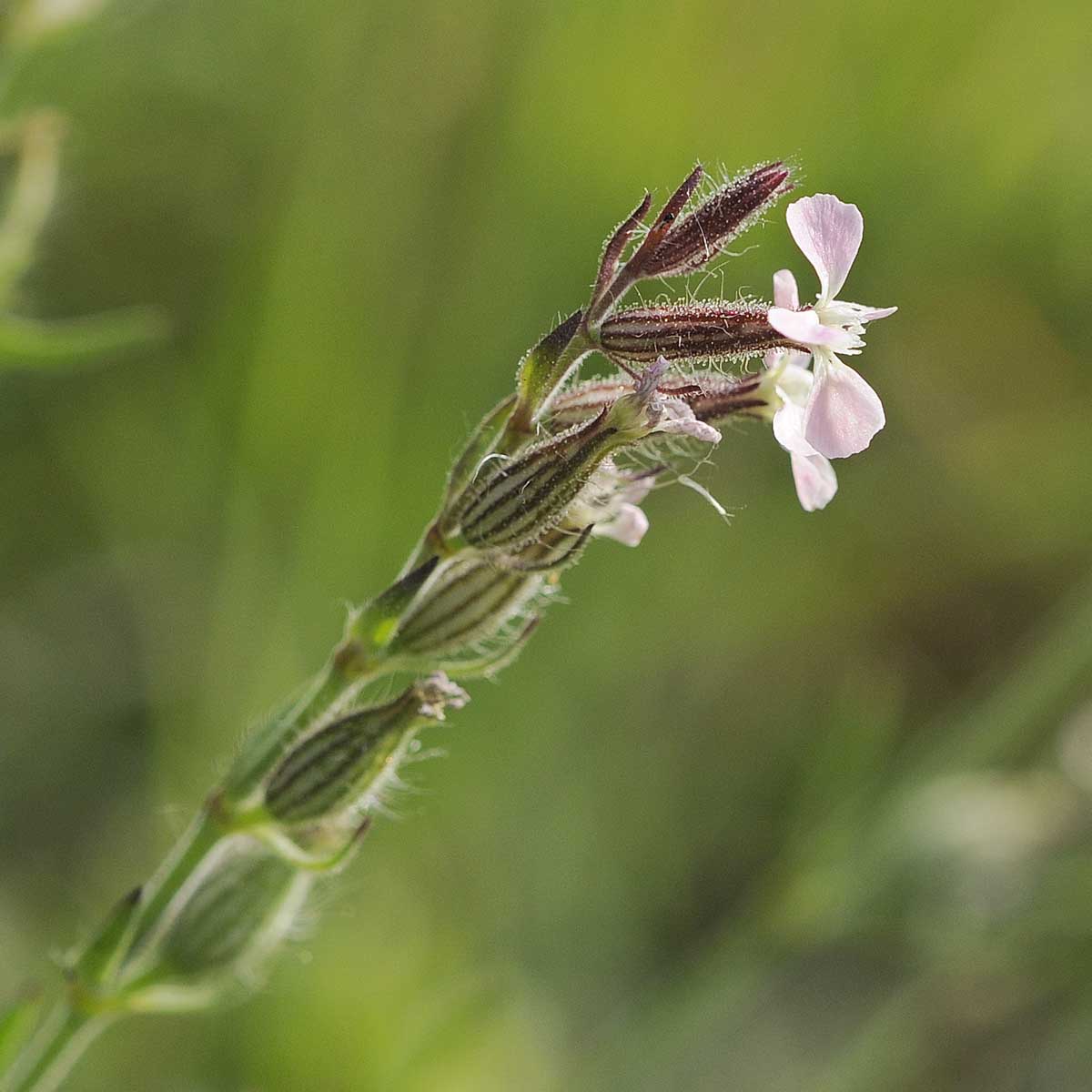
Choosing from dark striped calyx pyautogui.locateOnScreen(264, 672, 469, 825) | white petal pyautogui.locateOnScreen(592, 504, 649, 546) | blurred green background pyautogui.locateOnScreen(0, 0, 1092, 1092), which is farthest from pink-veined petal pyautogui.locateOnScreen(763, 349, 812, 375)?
blurred green background pyautogui.locateOnScreen(0, 0, 1092, 1092)

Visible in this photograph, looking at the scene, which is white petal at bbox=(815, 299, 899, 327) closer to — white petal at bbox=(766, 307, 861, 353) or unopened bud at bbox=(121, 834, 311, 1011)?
white petal at bbox=(766, 307, 861, 353)

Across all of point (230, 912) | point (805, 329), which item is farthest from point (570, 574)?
point (805, 329)

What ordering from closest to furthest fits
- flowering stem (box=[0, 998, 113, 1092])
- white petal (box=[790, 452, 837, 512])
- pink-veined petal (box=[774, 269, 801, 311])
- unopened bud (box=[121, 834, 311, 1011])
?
pink-veined petal (box=[774, 269, 801, 311]) → white petal (box=[790, 452, 837, 512]) → flowering stem (box=[0, 998, 113, 1092]) → unopened bud (box=[121, 834, 311, 1011])

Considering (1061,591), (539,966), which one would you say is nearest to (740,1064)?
(539,966)

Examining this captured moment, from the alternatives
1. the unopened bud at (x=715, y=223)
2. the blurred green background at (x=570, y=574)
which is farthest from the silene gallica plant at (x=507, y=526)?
the blurred green background at (x=570, y=574)

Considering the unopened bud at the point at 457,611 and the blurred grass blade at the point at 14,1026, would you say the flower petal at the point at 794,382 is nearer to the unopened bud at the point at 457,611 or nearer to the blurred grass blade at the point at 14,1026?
the unopened bud at the point at 457,611

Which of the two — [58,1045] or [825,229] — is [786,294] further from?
[58,1045]
